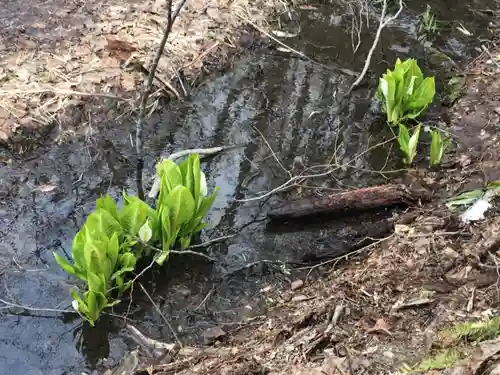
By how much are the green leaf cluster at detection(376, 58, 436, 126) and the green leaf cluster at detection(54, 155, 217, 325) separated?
201 centimetres

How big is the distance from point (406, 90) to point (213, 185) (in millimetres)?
1809

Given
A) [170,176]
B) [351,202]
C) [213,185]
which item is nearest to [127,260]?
[170,176]

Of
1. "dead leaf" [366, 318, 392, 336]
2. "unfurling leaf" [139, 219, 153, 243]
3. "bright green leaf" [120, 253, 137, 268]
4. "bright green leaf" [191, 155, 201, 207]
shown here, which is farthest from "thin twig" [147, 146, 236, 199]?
"dead leaf" [366, 318, 392, 336]

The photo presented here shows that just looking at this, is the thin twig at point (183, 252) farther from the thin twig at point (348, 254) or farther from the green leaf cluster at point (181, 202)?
the thin twig at point (348, 254)

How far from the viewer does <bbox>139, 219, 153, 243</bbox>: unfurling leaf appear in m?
3.22

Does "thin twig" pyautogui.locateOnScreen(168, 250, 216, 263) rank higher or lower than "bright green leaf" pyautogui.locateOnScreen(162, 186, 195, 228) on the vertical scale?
lower

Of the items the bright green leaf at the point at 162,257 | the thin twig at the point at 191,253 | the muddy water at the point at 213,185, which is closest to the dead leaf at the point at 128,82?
the muddy water at the point at 213,185

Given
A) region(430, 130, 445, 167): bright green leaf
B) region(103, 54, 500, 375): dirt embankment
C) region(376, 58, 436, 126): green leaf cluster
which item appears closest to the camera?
region(103, 54, 500, 375): dirt embankment

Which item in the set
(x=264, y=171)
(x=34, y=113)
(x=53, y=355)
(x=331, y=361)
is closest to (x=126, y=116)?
(x=34, y=113)

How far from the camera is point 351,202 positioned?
396cm

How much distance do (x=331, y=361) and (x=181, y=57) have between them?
3675mm

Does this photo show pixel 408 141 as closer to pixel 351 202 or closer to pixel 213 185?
pixel 351 202

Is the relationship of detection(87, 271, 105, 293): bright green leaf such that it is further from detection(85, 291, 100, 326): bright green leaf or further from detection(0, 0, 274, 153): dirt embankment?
detection(0, 0, 274, 153): dirt embankment

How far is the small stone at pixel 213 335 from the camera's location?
3.16 meters
